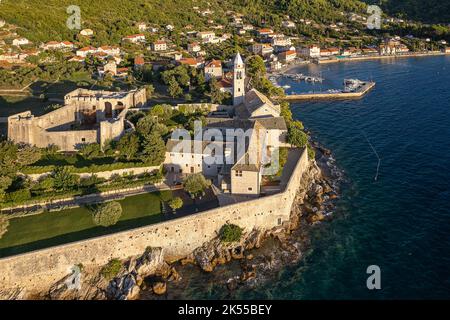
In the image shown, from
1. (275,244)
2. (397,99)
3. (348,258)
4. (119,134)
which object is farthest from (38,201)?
(397,99)

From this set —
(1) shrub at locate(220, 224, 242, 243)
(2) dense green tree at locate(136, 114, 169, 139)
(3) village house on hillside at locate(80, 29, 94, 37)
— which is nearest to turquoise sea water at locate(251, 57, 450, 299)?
(1) shrub at locate(220, 224, 242, 243)

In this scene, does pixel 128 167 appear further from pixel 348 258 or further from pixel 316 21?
pixel 316 21

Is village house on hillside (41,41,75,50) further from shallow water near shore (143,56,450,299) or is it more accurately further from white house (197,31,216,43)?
shallow water near shore (143,56,450,299)

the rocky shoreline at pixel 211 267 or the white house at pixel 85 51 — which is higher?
the white house at pixel 85 51

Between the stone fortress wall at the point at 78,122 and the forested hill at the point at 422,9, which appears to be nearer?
the stone fortress wall at the point at 78,122

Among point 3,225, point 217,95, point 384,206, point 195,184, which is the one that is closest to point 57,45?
point 217,95

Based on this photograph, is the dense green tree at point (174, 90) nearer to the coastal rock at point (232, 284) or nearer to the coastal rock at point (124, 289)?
the coastal rock at point (124, 289)

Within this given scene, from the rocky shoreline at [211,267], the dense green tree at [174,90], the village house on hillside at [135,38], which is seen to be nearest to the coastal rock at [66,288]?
the rocky shoreline at [211,267]
